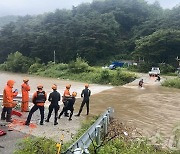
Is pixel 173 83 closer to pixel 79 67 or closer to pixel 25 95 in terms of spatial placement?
pixel 79 67

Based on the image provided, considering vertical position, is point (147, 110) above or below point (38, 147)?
below

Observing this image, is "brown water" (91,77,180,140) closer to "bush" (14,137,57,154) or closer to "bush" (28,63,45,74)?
"bush" (14,137,57,154)

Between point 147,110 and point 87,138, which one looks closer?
point 87,138

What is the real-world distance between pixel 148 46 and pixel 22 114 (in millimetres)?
35702

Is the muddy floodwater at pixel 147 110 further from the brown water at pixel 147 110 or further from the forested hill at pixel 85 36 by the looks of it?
the forested hill at pixel 85 36

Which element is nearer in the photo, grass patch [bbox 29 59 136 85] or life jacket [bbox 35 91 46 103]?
life jacket [bbox 35 91 46 103]

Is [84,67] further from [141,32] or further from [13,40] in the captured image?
[13,40]

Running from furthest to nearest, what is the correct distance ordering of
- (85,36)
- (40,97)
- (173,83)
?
(85,36)
(173,83)
(40,97)

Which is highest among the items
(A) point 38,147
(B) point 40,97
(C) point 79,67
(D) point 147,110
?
(C) point 79,67

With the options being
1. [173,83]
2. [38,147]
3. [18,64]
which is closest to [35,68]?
[18,64]

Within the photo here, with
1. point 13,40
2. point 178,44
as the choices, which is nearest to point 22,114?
point 178,44

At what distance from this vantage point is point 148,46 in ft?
151

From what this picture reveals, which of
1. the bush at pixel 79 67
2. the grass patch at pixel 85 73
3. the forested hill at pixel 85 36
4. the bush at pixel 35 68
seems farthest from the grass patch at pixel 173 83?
the bush at pixel 35 68

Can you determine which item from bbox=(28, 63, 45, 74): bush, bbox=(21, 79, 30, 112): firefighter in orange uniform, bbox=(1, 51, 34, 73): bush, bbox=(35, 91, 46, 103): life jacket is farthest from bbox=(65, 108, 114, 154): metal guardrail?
bbox=(1, 51, 34, 73): bush
